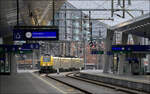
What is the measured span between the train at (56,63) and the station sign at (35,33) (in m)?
35.2

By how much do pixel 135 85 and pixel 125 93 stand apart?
3.21 m

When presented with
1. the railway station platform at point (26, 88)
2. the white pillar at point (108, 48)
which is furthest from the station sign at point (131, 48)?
the railway station platform at point (26, 88)

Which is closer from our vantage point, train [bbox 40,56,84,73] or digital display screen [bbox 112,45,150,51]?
digital display screen [bbox 112,45,150,51]

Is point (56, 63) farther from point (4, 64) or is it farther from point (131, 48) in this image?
point (131, 48)

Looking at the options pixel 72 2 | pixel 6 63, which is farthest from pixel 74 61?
pixel 6 63

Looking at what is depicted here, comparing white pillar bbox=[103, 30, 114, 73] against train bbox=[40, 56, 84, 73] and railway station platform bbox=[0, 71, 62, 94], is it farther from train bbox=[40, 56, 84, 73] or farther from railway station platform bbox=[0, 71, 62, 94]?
railway station platform bbox=[0, 71, 62, 94]

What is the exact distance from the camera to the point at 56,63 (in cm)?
5534

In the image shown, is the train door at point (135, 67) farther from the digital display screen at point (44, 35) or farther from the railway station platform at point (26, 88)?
the digital display screen at point (44, 35)

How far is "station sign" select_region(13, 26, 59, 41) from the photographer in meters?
17.5

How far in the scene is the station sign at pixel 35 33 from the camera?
Answer: 1752cm

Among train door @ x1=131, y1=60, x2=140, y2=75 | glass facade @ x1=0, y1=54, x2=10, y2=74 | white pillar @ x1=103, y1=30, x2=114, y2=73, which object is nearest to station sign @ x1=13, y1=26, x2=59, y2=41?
train door @ x1=131, y1=60, x2=140, y2=75

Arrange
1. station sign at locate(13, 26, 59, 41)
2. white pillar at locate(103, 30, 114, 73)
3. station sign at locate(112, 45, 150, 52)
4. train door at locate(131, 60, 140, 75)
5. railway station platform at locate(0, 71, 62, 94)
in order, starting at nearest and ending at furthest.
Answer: station sign at locate(13, 26, 59, 41) → railway station platform at locate(0, 71, 62, 94) → station sign at locate(112, 45, 150, 52) → train door at locate(131, 60, 140, 75) → white pillar at locate(103, 30, 114, 73)

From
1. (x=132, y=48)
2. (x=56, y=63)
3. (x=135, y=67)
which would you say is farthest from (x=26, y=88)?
(x=56, y=63)

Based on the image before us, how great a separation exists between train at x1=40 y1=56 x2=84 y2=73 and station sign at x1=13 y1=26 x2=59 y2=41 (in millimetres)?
35158
